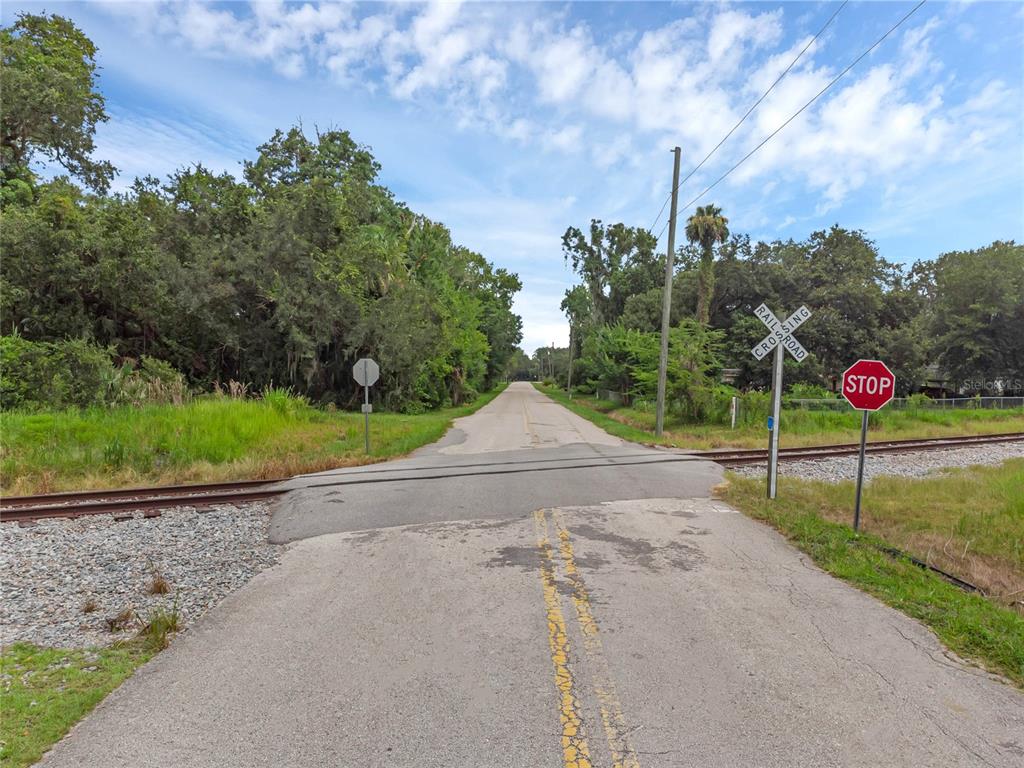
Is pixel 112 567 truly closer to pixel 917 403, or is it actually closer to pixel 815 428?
pixel 815 428

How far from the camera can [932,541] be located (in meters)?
6.68

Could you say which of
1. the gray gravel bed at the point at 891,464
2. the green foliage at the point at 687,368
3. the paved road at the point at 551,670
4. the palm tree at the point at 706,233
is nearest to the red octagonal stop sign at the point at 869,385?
the paved road at the point at 551,670

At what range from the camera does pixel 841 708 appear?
3.10 meters

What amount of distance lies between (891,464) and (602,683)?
1419 centimetres

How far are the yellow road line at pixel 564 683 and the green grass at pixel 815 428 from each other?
11728mm

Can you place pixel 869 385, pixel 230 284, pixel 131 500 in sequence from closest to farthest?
pixel 869 385
pixel 131 500
pixel 230 284

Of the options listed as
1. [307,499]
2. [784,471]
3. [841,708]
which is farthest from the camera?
[784,471]

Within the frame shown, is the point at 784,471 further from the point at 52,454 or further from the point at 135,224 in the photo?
the point at 135,224

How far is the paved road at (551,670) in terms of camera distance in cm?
275

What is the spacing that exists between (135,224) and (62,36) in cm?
1364

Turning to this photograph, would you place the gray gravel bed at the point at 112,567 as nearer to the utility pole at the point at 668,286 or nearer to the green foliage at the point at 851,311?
the utility pole at the point at 668,286

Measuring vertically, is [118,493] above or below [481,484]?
below

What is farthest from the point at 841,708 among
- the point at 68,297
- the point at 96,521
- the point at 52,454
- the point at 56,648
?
the point at 68,297

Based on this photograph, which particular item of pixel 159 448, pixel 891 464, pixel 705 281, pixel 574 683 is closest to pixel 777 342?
pixel 574 683
